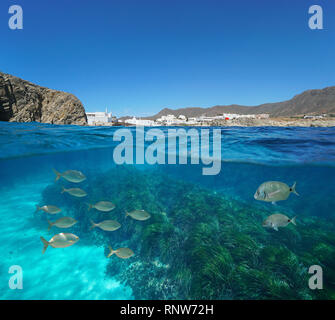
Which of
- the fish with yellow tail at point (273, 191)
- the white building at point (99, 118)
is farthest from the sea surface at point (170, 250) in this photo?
the white building at point (99, 118)

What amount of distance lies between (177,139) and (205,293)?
1321 centimetres

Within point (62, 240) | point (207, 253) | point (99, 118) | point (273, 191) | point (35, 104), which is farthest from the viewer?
point (99, 118)

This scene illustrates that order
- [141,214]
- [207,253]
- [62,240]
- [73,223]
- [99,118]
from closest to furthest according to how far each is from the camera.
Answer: [62,240], [73,223], [141,214], [207,253], [99,118]

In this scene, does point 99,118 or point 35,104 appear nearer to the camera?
point 35,104

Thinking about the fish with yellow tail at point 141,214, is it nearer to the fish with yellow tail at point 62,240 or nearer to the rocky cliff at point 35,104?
the fish with yellow tail at point 62,240

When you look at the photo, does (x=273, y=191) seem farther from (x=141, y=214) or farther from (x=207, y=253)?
Answer: (x=207, y=253)

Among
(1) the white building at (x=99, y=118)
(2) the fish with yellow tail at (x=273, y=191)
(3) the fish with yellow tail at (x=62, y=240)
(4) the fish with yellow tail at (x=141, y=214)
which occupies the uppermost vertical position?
(1) the white building at (x=99, y=118)

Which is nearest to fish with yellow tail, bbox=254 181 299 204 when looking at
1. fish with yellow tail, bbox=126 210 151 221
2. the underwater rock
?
fish with yellow tail, bbox=126 210 151 221

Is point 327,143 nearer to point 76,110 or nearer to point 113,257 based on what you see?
point 113,257

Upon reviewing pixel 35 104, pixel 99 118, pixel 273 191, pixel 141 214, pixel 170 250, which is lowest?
pixel 170 250

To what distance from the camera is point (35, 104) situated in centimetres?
1964

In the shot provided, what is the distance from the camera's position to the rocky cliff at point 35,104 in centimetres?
1722

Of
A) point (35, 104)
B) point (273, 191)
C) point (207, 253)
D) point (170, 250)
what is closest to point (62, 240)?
point (170, 250)
